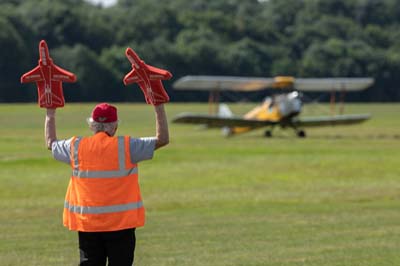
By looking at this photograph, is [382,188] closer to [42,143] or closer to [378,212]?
[378,212]

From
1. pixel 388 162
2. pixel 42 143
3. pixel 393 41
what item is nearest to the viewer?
pixel 388 162

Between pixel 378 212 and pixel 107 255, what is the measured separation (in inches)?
362

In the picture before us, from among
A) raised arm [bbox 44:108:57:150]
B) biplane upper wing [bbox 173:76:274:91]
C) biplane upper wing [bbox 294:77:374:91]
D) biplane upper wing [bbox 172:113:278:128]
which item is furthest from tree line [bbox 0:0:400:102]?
raised arm [bbox 44:108:57:150]

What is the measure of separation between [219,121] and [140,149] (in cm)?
3439

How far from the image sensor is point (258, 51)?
422 ft

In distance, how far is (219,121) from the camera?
41656 millimetres

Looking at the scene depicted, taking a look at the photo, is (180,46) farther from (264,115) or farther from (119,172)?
(119,172)

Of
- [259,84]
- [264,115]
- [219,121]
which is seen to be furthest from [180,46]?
[219,121]

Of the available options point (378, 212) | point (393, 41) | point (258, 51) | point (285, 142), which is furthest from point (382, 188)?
point (393, 41)

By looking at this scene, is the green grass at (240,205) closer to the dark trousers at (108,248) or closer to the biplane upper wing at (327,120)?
the dark trousers at (108,248)

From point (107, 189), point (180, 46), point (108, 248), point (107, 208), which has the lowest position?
point (180, 46)

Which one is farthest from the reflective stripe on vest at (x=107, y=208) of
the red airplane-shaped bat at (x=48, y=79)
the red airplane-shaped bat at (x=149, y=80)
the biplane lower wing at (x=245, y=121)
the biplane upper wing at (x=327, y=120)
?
the biplane upper wing at (x=327, y=120)

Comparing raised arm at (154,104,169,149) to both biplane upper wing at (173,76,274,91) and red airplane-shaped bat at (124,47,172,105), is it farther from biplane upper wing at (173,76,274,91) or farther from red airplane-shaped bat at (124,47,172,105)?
biplane upper wing at (173,76,274,91)

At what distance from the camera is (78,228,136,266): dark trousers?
7273 millimetres
